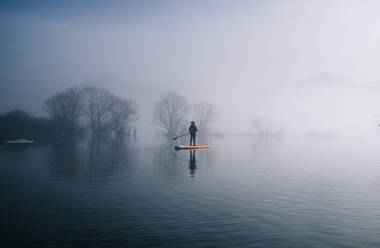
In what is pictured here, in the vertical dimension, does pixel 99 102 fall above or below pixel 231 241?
above

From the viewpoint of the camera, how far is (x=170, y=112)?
89938 millimetres

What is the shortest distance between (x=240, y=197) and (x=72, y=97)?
72.5m

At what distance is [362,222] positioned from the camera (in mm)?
8953

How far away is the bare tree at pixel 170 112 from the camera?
292 feet

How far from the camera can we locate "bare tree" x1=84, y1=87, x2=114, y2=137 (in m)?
76.1

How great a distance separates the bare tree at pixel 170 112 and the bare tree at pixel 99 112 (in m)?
15.8

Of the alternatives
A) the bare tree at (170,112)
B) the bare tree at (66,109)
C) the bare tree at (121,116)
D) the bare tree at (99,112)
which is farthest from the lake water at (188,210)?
the bare tree at (170,112)

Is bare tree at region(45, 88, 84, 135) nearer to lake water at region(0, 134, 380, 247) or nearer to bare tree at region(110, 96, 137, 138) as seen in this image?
bare tree at region(110, 96, 137, 138)

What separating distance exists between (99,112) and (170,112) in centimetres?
2094

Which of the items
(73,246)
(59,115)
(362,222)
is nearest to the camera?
(73,246)

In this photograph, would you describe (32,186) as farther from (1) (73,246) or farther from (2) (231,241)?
(2) (231,241)

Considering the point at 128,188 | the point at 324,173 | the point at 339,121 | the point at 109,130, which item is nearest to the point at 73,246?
the point at 128,188

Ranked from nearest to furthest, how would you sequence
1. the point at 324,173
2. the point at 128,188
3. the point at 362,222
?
the point at 362,222, the point at 128,188, the point at 324,173

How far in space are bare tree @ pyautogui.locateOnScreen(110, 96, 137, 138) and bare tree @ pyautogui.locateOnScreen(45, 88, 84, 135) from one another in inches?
311
